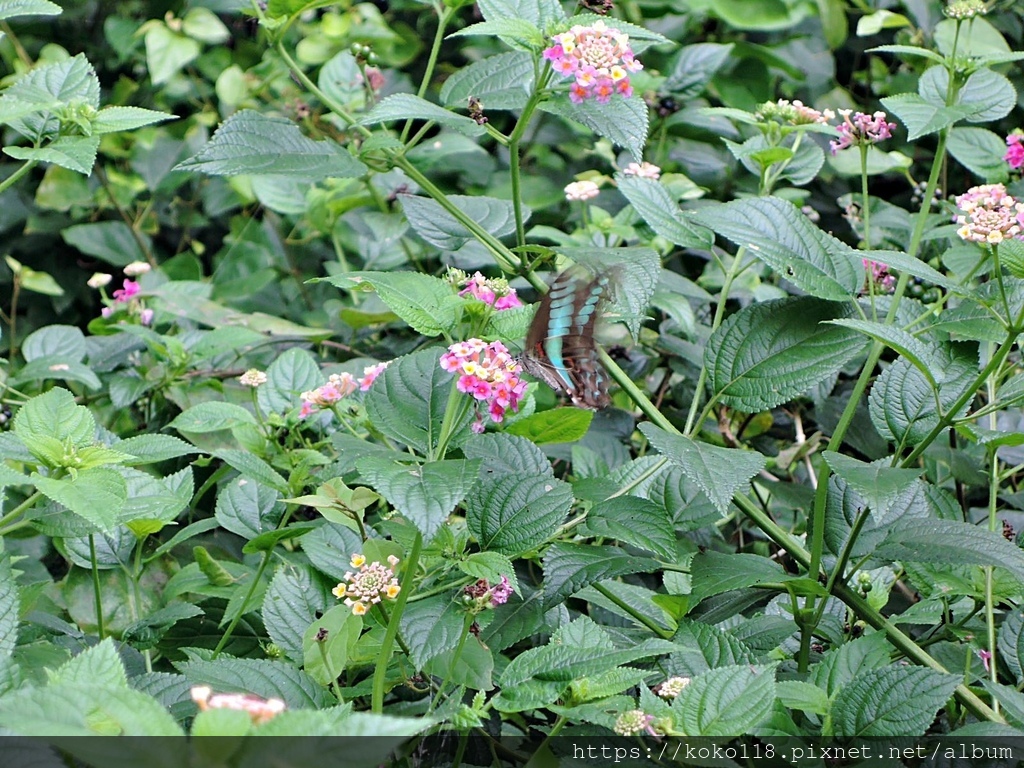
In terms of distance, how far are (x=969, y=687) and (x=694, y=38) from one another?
2.16 m

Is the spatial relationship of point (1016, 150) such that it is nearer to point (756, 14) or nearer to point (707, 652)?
point (707, 652)

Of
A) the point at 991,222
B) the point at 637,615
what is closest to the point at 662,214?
the point at 991,222

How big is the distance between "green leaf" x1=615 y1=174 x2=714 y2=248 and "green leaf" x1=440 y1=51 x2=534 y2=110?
17 centimetres

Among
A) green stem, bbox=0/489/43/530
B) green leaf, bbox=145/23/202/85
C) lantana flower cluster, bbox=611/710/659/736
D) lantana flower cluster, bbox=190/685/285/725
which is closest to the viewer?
lantana flower cluster, bbox=190/685/285/725

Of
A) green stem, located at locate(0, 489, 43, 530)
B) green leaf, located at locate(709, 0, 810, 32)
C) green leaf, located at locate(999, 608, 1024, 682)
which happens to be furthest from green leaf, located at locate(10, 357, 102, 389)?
green leaf, located at locate(709, 0, 810, 32)

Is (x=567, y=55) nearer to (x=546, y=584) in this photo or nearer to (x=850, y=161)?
(x=546, y=584)

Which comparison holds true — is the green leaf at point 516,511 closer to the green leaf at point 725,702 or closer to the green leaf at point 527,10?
the green leaf at point 725,702

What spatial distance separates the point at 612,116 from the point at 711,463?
0.43 meters

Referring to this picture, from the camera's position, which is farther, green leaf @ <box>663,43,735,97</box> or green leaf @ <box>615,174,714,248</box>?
green leaf @ <box>663,43,735,97</box>

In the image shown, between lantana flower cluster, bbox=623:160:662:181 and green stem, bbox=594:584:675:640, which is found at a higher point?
lantana flower cluster, bbox=623:160:662:181

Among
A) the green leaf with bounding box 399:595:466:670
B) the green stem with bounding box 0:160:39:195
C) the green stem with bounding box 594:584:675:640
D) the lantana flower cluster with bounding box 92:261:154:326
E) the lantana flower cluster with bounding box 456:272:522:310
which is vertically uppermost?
the lantana flower cluster with bounding box 456:272:522:310

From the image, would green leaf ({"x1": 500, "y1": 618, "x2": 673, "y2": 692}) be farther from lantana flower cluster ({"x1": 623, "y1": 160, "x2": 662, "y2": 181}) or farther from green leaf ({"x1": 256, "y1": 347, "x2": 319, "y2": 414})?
lantana flower cluster ({"x1": 623, "y1": 160, "x2": 662, "y2": 181})

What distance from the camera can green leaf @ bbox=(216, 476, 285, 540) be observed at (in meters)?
1.23

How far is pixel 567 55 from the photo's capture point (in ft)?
3.60
